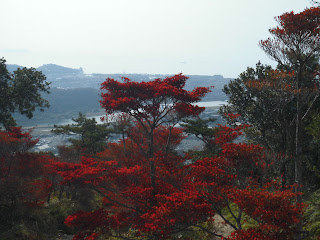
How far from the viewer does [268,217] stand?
17.6ft

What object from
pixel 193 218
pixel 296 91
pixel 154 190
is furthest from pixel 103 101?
pixel 296 91

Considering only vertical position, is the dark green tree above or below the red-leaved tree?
above

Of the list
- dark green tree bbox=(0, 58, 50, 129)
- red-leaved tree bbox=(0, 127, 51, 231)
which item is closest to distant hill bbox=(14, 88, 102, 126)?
dark green tree bbox=(0, 58, 50, 129)

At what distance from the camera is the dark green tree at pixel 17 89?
16328 mm

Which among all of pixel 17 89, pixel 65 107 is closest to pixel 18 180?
pixel 17 89

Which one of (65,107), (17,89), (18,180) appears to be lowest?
(65,107)

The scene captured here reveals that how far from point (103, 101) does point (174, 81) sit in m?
2.85

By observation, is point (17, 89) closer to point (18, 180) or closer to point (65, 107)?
point (18, 180)

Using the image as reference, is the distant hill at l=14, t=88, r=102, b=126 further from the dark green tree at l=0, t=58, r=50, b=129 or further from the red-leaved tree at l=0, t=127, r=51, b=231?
the red-leaved tree at l=0, t=127, r=51, b=231

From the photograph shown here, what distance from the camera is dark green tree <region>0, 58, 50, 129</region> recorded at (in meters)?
16.3

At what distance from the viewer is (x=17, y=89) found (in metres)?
16.3

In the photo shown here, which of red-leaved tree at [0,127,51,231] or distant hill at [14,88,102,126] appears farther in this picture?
distant hill at [14,88,102,126]

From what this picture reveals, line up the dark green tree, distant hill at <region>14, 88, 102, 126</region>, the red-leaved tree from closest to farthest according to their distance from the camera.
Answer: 1. the red-leaved tree
2. the dark green tree
3. distant hill at <region>14, 88, 102, 126</region>

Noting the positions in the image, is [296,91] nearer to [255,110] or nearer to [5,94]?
[255,110]
